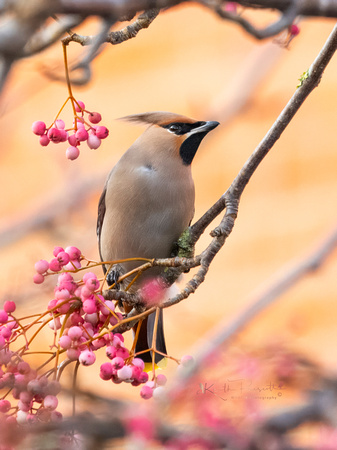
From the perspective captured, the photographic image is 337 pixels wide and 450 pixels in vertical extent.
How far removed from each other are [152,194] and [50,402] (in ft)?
4.25

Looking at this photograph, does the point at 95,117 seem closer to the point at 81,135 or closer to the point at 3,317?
the point at 81,135

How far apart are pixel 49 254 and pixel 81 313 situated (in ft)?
11.0

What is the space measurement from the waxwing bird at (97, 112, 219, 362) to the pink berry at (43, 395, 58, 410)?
1151mm

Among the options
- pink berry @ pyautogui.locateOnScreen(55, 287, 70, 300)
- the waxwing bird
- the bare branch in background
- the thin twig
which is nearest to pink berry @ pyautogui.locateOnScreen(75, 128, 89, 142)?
the bare branch in background

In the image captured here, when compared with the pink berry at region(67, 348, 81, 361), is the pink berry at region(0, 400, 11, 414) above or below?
below

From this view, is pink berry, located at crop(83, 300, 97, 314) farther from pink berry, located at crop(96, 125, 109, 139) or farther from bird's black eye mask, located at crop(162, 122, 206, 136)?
bird's black eye mask, located at crop(162, 122, 206, 136)

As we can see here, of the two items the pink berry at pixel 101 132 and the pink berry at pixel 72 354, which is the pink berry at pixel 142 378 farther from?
the pink berry at pixel 101 132

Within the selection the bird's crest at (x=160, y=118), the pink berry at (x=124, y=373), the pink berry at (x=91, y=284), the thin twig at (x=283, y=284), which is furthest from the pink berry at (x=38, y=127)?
the thin twig at (x=283, y=284)

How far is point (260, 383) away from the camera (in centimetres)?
169

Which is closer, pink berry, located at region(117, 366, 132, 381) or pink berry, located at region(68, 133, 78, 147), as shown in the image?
pink berry, located at region(117, 366, 132, 381)

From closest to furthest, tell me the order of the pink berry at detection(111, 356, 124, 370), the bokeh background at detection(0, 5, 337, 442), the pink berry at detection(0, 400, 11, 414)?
the pink berry at detection(0, 400, 11, 414) → the pink berry at detection(111, 356, 124, 370) → the bokeh background at detection(0, 5, 337, 442)

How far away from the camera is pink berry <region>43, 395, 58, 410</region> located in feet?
4.52

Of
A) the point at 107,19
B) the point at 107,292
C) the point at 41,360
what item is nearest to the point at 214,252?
the point at 107,292

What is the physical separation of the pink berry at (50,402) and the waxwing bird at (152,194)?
1151 millimetres
